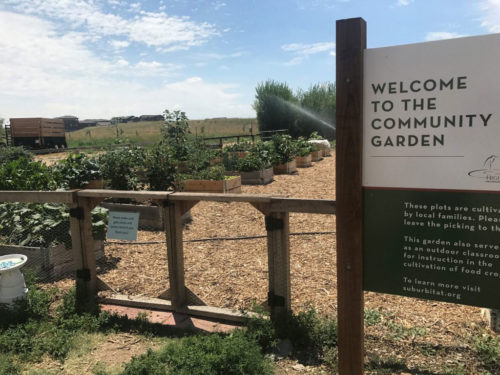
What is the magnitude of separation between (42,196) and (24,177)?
344 cm

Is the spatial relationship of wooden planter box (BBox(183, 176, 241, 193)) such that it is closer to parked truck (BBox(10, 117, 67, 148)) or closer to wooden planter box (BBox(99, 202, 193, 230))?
wooden planter box (BBox(99, 202, 193, 230))

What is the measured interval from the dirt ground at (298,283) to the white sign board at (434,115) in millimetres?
1612

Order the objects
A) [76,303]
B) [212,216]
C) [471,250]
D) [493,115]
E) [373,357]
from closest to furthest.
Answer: [493,115] → [471,250] → [373,357] → [76,303] → [212,216]

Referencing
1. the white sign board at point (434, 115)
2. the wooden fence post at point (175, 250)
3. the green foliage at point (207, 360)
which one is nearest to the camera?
the white sign board at point (434, 115)

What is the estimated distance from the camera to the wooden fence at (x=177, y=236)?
359cm

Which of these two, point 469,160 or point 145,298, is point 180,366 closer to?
point 145,298

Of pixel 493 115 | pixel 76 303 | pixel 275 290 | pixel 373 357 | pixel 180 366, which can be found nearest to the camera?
pixel 493 115

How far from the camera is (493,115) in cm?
207

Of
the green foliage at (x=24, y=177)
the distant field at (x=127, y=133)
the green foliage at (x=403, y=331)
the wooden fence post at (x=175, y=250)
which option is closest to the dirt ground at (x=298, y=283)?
the green foliage at (x=403, y=331)

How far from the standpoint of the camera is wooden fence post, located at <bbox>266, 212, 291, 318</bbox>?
3592 millimetres

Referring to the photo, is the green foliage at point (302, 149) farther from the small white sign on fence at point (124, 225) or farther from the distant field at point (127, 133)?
the small white sign on fence at point (124, 225)

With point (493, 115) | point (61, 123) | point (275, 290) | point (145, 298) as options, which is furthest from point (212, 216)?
point (61, 123)

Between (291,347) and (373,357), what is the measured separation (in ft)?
2.07

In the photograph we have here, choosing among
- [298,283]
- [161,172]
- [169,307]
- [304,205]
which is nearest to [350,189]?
[304,205]
